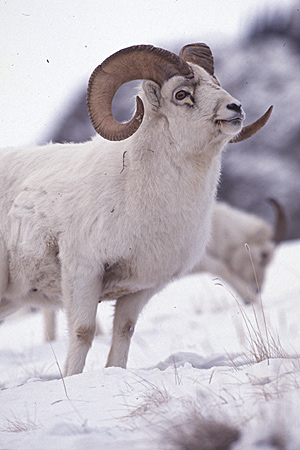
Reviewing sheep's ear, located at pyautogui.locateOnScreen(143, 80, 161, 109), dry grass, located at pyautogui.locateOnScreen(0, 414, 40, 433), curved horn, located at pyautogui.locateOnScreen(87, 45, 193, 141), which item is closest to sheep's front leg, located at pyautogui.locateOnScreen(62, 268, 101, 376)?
curved horn, located at pyautogui.locateOnScreen(87, 45, 193, 141)

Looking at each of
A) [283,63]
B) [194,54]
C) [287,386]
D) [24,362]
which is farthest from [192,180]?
[283,63]

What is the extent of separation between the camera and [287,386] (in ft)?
8.64

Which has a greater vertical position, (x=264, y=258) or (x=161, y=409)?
(x=161, y=409)

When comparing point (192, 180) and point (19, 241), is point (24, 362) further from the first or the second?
A: point (192, 180)

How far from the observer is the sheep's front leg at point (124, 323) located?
15.8 ft

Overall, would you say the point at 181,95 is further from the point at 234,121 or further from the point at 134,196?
the point at 134,196

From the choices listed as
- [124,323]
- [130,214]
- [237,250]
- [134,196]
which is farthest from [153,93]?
[237,250]

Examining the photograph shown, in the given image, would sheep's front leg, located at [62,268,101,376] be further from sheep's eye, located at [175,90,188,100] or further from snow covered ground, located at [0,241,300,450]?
sheep's eye, located at [175,90,188,100]

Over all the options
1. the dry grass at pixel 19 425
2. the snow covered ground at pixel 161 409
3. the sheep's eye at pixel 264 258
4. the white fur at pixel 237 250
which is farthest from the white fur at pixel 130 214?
the sheep's eye at pixel 264 258

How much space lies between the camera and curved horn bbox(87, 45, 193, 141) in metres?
4.38

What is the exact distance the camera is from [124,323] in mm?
4863

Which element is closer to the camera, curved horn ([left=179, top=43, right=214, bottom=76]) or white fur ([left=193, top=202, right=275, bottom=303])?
curved horn ([left=179, top=43, right=214, bottom=76])

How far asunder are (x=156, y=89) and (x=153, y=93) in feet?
0.13

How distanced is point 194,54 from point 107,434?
3377 mm
